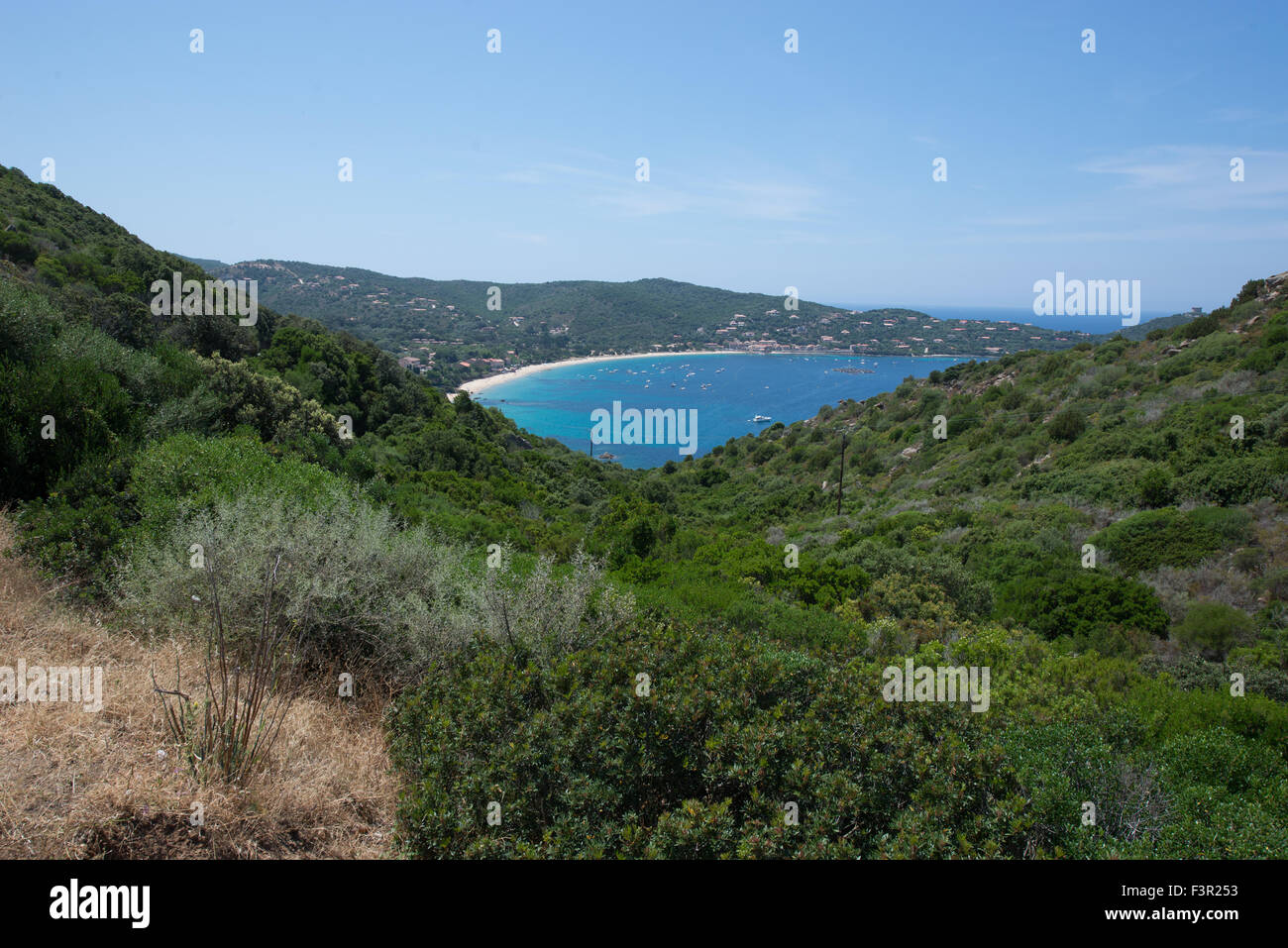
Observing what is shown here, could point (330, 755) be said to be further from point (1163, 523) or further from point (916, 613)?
point (1163, 523)

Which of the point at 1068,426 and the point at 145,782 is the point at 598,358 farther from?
the point at 145,782

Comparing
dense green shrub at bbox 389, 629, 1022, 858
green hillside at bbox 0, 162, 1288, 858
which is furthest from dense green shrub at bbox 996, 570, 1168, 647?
dense green shrub at bbox 389, 629, 1022, 858

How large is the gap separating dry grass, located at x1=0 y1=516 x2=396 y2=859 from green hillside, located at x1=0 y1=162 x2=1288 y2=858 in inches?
8.3

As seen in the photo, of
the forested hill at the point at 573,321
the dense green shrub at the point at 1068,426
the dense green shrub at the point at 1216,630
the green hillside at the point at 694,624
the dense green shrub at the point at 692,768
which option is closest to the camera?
the dense green shrub at the point at 692,768

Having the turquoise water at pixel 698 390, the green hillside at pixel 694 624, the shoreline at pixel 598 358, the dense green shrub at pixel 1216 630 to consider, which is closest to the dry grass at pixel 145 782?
the green hillside at pixel 694 624

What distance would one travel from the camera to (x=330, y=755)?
16.3 ft

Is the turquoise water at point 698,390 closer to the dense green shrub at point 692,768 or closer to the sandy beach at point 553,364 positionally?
the sandy beach at point 553,364

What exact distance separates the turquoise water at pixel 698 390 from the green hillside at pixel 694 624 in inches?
2743

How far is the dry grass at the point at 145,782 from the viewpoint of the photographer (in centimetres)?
354

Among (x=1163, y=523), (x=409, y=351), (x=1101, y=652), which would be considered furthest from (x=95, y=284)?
(x=409, y=351)

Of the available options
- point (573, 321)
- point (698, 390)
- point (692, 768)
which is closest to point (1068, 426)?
point (692, 768)

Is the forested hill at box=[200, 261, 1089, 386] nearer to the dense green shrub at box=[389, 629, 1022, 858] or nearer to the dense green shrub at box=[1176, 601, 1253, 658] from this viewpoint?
the dense green shrub at box=[1176, 601, 1253, 658]

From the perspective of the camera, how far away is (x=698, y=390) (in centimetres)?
12375

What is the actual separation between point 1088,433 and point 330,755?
102 feet
